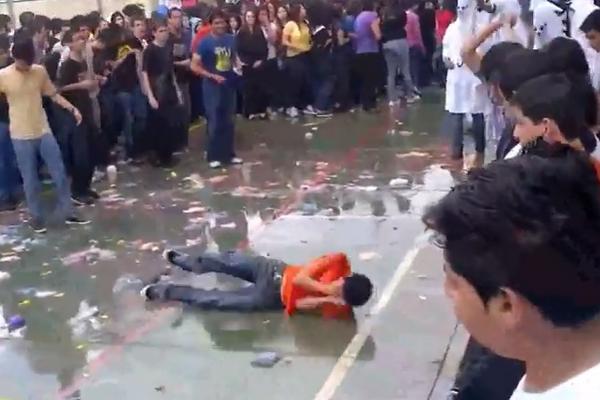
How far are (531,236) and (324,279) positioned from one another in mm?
4610

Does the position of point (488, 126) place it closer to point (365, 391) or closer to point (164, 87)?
point (164, 87)

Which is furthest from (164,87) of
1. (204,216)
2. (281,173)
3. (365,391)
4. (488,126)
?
(365,391)

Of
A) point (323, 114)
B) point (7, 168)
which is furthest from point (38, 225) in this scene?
point (323, 114)

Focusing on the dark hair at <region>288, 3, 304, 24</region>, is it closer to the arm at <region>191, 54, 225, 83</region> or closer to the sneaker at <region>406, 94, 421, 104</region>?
the sneaker at <region>406, 94, 421, 104</region>

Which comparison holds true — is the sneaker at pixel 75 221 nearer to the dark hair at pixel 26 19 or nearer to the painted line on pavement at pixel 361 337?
the painted line on pavement at pixel 361 337

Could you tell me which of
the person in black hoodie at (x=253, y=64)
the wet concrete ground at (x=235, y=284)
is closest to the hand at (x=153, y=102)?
the wet concrete ground at (x=235, y=284)

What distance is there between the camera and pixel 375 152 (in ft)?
37.9

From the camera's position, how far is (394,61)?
1587 centimetres

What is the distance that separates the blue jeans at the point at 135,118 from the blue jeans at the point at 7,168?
2005 mm

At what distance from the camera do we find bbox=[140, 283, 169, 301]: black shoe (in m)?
6.50

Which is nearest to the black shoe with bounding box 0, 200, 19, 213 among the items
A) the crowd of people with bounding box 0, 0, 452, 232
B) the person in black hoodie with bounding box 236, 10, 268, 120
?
the crowd of people with bounding box 0, 0, 452, 232

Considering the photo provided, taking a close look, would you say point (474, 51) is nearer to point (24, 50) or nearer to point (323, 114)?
point (24, 50)

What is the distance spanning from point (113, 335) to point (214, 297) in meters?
0.68

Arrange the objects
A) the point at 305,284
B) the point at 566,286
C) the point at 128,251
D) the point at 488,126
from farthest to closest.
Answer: the point at 488,126
the point at 128,251
the point at 305,284
the point at 566,286
